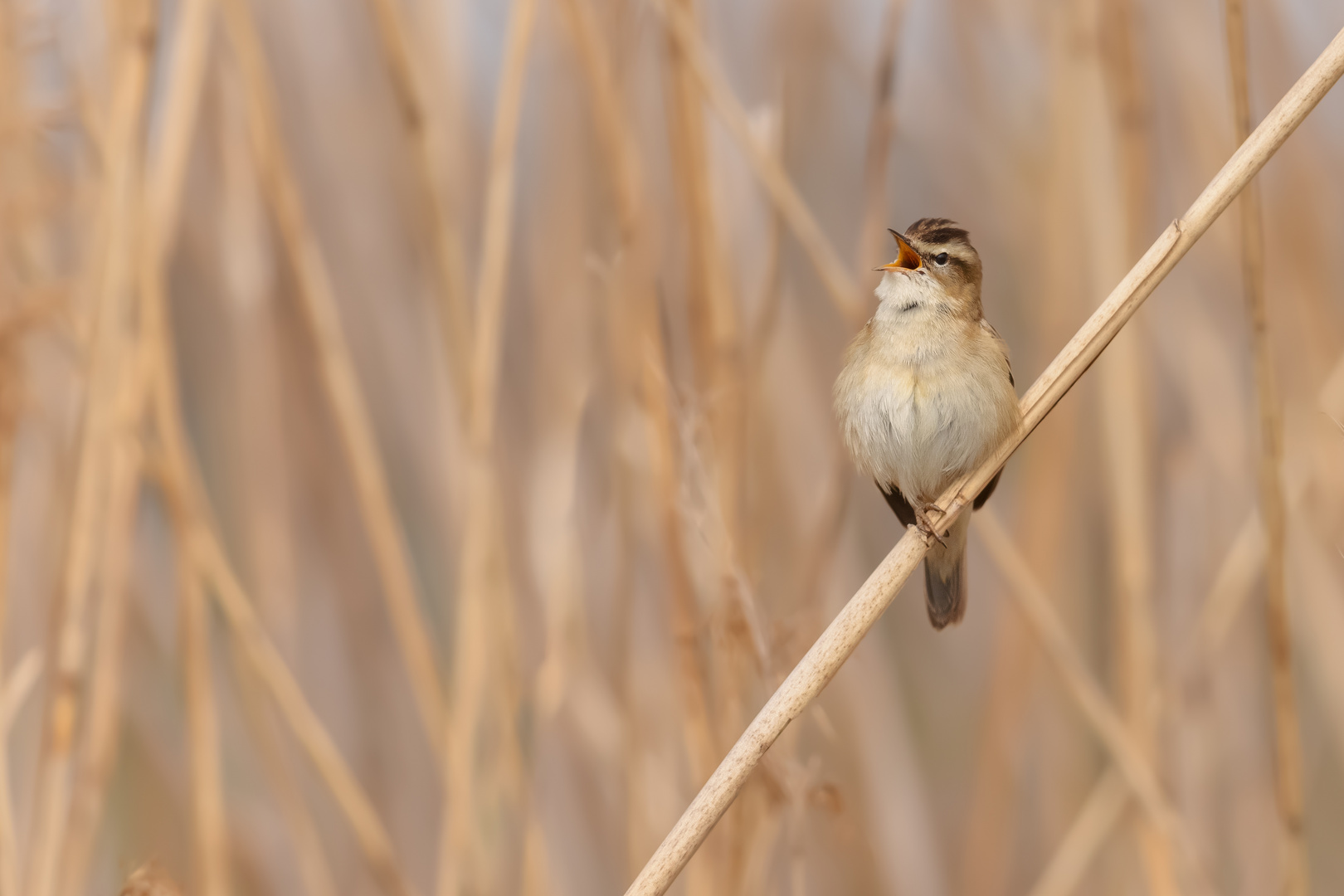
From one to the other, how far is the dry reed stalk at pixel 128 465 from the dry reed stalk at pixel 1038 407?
77 centimetres

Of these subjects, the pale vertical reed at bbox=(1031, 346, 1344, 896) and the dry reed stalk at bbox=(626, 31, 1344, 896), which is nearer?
the dry reed stalk at bbox=(626, 31, 1344, 896)

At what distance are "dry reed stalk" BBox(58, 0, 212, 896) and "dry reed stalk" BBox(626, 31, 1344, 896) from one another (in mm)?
765

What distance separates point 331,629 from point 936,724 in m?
1.43

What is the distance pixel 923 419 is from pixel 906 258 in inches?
10.8

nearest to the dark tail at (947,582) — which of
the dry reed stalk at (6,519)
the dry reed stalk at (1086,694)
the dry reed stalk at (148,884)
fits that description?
the dry reed stalk at (1086,694)

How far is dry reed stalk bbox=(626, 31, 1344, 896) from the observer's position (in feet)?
3.38

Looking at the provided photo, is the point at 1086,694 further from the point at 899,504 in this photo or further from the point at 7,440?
the point at 7,440

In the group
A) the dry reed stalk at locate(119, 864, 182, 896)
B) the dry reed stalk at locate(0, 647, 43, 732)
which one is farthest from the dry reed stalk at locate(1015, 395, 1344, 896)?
the dry reed stalk at locate(0, 647, 43, 732)

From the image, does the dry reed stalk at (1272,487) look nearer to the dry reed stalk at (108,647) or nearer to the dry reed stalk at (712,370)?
the dry reed stalk at (712,370)

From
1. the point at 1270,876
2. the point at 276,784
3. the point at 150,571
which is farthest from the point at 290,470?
the point at 1270,876

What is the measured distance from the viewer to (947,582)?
70.4 inches

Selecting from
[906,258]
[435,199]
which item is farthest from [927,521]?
[435,199]

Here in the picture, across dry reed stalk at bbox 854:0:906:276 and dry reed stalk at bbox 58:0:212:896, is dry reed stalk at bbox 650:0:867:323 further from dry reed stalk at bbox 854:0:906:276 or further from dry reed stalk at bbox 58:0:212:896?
dry reed stalk at bbox 58:0:212:896

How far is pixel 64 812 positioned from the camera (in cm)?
135
